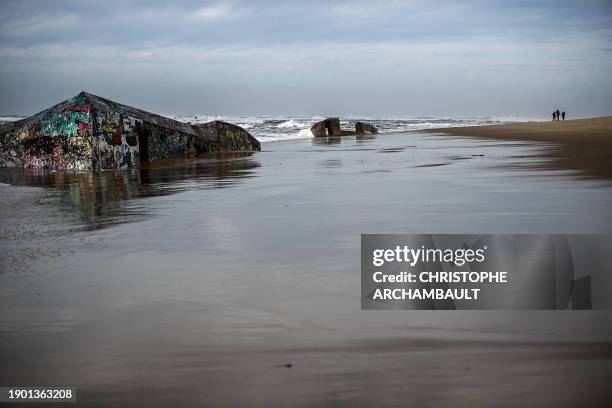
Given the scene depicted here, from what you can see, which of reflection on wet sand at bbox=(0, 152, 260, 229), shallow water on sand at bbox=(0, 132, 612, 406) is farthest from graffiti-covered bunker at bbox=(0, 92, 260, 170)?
shallow water on sand at bbox=(0, 132, 612, 406)

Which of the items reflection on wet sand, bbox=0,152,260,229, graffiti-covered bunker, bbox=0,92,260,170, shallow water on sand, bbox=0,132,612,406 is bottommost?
shallow water on sand, bbox=0,132,612,406

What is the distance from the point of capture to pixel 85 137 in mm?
7711

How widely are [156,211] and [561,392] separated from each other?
286cm

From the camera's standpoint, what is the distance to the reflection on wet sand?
12.3ft

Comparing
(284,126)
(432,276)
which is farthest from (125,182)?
(284,126)

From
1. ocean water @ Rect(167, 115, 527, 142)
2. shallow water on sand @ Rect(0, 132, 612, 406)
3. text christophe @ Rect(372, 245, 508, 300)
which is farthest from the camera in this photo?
ocean water @ Rect(167, 115, 527, 142)

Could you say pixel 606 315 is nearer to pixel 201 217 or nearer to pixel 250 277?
pixel 250 277

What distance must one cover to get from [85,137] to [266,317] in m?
6.62

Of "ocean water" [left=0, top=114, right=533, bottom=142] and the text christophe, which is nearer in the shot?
the text christophe

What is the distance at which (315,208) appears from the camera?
12.0ft

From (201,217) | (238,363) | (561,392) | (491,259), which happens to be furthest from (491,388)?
(201,217)

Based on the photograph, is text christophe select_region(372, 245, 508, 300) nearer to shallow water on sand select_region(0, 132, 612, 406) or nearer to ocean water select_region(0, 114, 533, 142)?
shallow water on sand select_region(0, 132, 612, 406)

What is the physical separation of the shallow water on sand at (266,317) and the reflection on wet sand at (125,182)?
7 cm

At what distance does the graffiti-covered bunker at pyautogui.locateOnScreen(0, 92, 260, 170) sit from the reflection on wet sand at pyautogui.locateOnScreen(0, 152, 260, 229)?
0.28 metres
